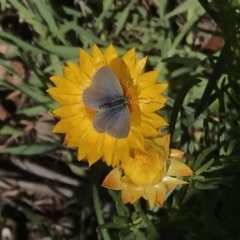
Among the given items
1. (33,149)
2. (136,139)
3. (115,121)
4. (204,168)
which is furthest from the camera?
(33,149)

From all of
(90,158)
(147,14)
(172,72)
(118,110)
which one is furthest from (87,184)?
(118,110)

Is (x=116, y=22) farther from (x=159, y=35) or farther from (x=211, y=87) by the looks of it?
(x=211, y=87)

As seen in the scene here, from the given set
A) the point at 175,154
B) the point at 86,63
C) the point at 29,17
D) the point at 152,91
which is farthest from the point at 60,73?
the point at 175,154

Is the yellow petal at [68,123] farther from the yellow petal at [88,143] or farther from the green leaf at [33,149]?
the green leaf at [33,149]

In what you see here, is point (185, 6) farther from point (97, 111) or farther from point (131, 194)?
point (131, 194)

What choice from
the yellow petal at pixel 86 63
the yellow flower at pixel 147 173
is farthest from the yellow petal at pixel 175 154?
the yellow petal at pixel 86 63

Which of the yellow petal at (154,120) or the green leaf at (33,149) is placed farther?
the green leaf at (33,149)
